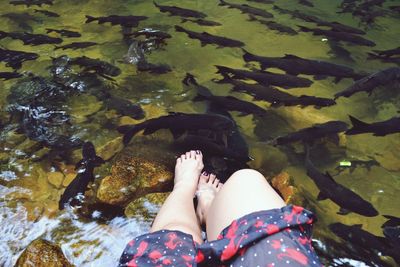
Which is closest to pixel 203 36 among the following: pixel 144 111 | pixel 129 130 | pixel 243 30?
pixel 243 30

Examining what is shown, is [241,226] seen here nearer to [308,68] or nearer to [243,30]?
[308,68]

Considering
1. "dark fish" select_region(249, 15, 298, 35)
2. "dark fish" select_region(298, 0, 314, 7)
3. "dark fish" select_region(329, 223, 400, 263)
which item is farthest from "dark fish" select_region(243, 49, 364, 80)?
"dark fish" select_region(298, 0, 314, 7)

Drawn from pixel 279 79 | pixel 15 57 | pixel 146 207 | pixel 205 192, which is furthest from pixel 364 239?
pixel 15 57

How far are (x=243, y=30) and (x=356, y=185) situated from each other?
13.1 ft

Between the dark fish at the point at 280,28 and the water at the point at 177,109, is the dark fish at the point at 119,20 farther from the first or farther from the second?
the dark fish at the point at 280,28

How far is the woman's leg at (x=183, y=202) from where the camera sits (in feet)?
6.79

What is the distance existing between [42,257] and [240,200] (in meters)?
1.30

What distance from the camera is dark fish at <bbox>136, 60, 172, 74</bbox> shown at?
525 centimetres

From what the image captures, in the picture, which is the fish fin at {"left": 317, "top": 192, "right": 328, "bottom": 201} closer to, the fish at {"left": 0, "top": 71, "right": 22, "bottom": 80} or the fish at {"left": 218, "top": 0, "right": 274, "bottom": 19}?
the fish at {"left": 0, "top": 71, "right": 22, "bottom": 80}

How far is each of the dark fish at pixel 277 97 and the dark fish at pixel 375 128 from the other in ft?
1.94

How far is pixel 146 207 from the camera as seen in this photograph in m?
2.93

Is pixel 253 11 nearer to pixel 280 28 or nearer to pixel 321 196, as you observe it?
pixel 280 28

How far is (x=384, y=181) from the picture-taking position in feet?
11.6

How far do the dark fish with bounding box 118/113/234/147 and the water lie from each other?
26 cm
